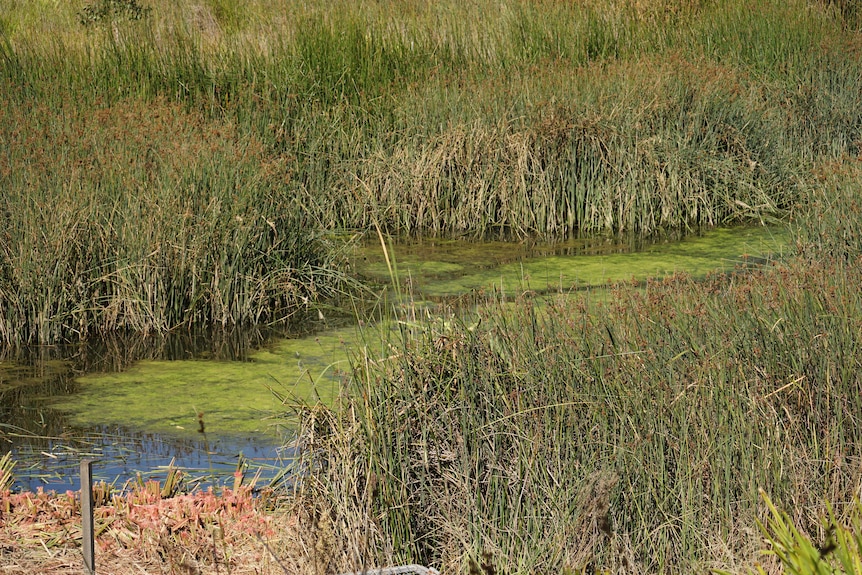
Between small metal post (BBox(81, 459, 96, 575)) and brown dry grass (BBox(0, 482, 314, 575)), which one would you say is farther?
brown dry grass (BBox(0, 482, 314, 575))

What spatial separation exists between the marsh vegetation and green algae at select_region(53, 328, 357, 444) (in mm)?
658

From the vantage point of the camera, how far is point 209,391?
574 cm

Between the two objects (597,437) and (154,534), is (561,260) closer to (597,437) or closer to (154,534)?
(597,437)

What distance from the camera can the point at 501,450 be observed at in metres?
3.88

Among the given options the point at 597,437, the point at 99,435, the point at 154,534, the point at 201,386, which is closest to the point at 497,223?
the point at 201,386

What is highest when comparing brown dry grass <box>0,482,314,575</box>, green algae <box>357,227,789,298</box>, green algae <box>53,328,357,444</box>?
brown dry grass <box>0,482,314,575</box>

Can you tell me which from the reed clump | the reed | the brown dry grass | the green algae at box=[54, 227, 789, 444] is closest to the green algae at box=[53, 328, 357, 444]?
the green algae at box=[54, 227, 789, 444]

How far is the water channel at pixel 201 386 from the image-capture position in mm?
4844

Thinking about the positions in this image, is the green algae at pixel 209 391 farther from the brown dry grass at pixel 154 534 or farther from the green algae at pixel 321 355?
the brown dry grass at pixel 154 534

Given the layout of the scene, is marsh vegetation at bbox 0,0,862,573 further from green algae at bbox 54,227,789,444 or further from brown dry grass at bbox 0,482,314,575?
green algae at bbox 54,227,789,444

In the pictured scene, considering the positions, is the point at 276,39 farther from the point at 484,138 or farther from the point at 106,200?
the point at 106,200

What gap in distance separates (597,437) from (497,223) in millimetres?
5080

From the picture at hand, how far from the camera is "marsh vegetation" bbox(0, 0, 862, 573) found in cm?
371

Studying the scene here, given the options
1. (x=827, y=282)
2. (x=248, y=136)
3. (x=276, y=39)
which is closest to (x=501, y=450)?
(x=827, y=282)
